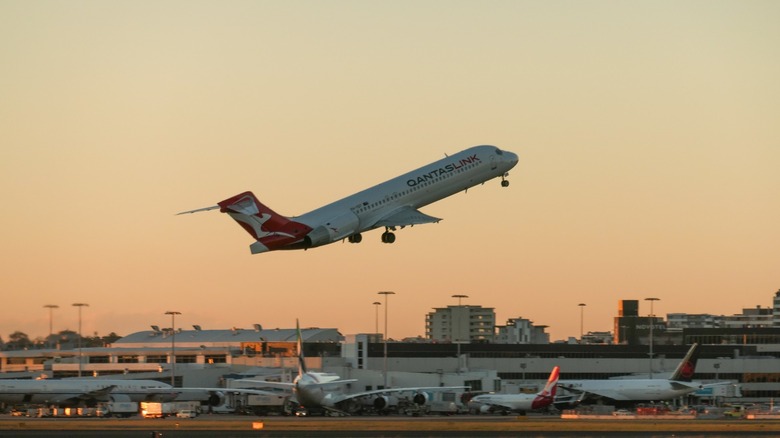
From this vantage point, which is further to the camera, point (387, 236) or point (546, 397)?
point (546, 397)

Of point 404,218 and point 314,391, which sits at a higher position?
point 404,218

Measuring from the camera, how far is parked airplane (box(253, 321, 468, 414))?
4783 inches

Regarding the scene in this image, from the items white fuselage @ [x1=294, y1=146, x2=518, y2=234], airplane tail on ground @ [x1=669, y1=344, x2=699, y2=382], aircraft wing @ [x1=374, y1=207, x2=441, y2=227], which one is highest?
white fuselage @ [x1=294, y1=146, x2=518, y2=234]

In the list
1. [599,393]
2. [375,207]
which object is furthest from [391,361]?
[375,207]

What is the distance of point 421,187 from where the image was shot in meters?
111

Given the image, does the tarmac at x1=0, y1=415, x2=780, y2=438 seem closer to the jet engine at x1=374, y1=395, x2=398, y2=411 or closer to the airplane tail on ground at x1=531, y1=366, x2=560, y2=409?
the airplane tail on ground at x1=531, y1=366, x2=560, y2=409

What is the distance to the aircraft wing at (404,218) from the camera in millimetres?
107500

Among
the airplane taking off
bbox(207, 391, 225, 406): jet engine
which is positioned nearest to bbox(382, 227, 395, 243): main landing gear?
the airplane taking off

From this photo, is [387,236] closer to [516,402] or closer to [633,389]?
[516,402]

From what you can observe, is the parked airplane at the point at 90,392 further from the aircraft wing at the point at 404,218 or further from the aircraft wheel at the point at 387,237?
the aircraft wing at the point at 404,218

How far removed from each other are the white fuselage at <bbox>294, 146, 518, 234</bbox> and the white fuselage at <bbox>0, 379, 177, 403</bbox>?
3949 centimetres

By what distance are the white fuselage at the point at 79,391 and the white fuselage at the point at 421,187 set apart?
39.5 meters

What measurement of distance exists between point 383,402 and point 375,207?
2842cm

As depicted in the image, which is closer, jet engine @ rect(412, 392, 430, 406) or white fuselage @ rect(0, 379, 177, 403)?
white fuselage @ rect(0, 379, 177, 403)
